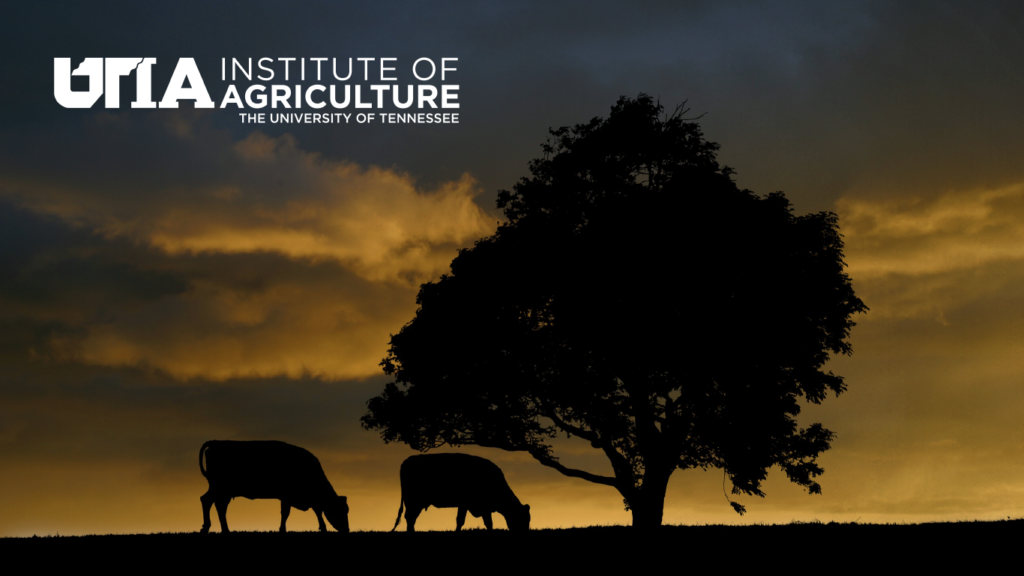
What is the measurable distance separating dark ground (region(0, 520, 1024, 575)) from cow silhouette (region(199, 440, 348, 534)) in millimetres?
2848

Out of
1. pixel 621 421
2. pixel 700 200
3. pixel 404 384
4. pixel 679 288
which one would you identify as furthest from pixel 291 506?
pixel 700 200

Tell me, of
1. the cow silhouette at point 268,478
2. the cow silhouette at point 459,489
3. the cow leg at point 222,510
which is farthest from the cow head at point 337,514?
the cow leg at point 222,510

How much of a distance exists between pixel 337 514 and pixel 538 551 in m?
10.1

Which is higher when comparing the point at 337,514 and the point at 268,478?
the point at 268,478

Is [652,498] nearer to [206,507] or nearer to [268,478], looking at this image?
[268,478]

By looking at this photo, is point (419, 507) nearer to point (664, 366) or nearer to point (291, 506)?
point (291, 506)

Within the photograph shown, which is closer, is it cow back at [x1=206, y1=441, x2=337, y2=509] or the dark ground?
the dark ground

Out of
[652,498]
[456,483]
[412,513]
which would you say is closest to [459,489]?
[456,483]

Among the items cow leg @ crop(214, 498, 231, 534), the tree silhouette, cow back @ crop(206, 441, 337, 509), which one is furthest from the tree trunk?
cow leg @ crop(214, 498, 231, 534)

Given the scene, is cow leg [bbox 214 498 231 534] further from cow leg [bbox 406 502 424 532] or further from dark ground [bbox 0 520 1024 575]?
cow leg [bbox 406 502 424 532]

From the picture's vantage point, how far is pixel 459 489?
26344mm

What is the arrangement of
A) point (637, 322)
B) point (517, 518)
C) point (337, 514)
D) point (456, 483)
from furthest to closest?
point (637, 322)
point (517, 518)
point (456, 483)
point (337, 514)

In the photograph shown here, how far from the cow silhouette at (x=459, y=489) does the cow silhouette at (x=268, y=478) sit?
2.09m

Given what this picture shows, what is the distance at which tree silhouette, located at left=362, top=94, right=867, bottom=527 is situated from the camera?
3058 centimetres
